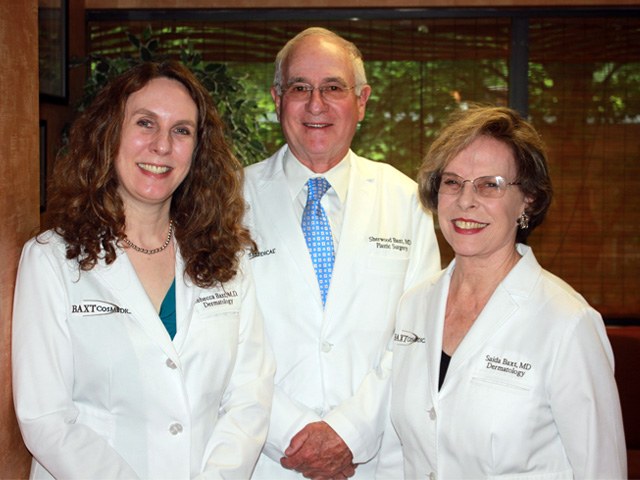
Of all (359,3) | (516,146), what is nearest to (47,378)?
(516,146)

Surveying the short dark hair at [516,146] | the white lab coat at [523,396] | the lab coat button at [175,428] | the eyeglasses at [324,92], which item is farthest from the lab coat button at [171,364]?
the eyeglasses at [324,92]

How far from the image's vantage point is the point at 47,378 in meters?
2.08

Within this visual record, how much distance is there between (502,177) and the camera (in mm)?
2383

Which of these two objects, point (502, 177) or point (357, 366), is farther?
point (357, 366)

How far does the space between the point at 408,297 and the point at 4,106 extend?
4.58ft

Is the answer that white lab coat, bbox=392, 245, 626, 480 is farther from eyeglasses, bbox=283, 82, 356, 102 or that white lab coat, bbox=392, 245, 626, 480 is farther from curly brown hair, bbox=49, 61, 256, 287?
eyeglasses, bbox=283, 82, 356, 102

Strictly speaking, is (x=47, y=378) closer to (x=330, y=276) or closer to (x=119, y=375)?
(x=119, y=375)

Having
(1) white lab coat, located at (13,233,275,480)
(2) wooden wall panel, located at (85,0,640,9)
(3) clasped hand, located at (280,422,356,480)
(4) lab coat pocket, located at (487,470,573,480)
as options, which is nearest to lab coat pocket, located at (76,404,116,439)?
(1) white lab coat, located at (13,233,275,480)

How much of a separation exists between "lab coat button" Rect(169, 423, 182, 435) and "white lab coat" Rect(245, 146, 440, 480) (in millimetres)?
569

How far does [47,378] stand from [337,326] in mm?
1083

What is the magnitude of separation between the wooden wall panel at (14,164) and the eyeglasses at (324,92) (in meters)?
1.01

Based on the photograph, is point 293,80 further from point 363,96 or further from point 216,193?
point 216,193

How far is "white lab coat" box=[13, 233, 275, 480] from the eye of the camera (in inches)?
82.1

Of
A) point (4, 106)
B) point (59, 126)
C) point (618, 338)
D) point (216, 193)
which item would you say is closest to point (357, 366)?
point (216, 193)
